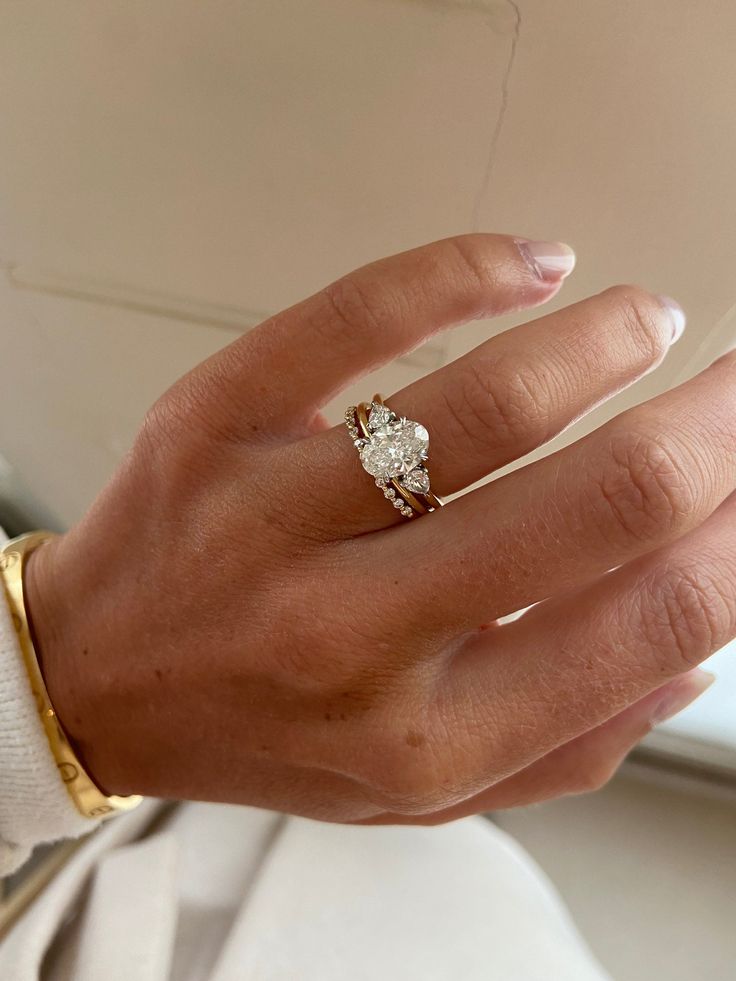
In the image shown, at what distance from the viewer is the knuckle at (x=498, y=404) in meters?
0.38

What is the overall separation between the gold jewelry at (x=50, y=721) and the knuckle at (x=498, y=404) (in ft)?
1.22

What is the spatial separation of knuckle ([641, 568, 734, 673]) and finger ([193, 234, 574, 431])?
19 centimetres

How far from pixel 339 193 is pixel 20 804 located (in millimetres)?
522

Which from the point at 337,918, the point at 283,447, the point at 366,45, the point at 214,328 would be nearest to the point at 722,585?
the point at 283,447

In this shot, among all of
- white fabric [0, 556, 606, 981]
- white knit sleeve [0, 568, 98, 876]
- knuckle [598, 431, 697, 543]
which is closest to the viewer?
knuckle [598, 431, 697, 543]

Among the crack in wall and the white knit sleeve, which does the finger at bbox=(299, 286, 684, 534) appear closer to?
the crack in wall

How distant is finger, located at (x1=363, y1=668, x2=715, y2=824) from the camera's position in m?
0.52

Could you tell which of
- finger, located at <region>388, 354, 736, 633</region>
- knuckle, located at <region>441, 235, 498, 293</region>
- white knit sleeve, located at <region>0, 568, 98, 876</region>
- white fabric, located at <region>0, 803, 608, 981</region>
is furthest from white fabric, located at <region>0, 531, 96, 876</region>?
knuckle, located at <region>441, 235, 498, 293</region>

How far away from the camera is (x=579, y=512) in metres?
0.37

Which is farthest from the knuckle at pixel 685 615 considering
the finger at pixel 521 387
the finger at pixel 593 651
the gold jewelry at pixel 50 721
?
the gold jewelry at pixel 50 721

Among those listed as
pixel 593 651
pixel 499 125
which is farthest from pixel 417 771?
pixel 499 125

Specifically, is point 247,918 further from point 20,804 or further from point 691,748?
point 691,748

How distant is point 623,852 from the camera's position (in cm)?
110

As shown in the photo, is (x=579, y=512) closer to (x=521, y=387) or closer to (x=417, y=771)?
(x=521, y=387)
